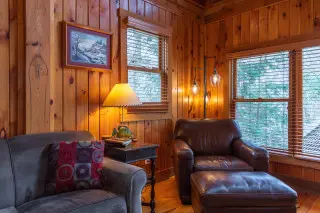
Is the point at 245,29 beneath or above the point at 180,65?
above

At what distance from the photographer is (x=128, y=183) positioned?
5.19 feet

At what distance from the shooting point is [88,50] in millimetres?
2377

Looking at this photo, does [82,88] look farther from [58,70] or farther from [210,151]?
[210,151]

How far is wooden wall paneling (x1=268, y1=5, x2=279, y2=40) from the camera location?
9.99 ft

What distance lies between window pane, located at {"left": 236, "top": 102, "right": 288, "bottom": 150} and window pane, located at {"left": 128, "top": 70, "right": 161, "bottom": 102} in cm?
129

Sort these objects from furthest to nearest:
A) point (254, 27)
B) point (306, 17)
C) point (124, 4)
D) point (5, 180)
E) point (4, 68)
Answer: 1. point (254, 27)
2. point (306, 17)
3. point (124, 4)
4. point (4, 68)
5. point (5, 180)

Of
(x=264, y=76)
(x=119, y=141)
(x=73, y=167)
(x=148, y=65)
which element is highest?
(x=148, y=65)

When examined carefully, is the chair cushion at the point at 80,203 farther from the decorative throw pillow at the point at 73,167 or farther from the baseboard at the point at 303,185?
the baseboard at the point at 303,185

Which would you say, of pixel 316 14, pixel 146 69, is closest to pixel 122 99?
pixel 146 69

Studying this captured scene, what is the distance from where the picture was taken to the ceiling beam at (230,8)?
319 cm

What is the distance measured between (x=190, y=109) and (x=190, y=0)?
1703 mm

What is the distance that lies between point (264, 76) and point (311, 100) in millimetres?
651

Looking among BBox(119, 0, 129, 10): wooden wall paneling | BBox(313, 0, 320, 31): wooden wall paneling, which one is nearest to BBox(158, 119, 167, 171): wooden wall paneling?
BBox(119, 0, 129, 10): wooden wall paneling

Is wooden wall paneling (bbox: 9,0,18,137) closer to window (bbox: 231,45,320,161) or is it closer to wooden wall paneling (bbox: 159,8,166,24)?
wooden wall paneling (bbox: 159,8,166,24)
